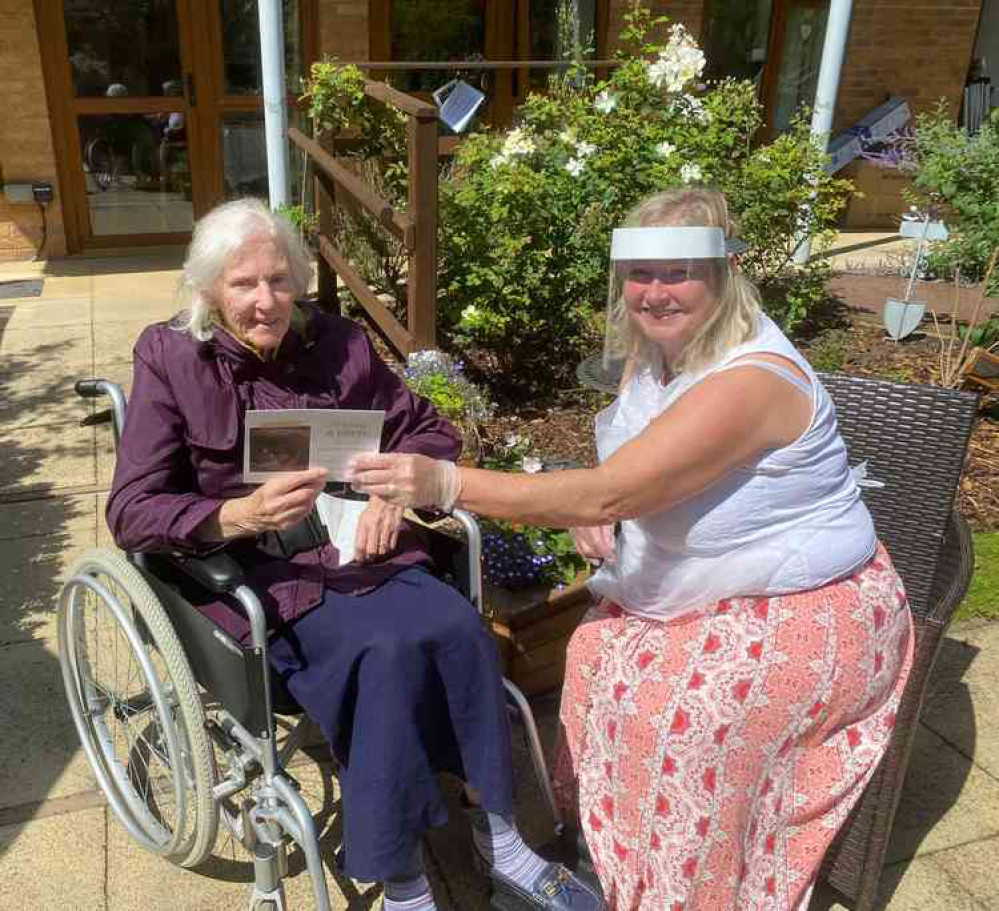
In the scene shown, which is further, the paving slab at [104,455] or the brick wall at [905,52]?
the brick wall at [905,52]

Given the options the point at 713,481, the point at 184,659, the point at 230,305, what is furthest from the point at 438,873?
the point at 230,305

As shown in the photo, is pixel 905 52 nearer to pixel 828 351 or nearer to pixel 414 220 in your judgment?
pixel 828 351

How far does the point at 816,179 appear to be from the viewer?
5195mm

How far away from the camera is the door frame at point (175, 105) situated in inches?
267

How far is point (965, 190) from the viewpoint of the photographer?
5.52m

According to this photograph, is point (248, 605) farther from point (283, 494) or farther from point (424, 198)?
point (424, 198)

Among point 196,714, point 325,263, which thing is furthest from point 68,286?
point 196,714

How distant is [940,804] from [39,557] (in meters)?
3.03

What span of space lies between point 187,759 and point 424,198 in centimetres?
251

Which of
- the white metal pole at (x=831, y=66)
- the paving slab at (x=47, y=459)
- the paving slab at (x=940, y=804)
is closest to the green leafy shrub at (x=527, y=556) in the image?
the paving slab at (x=940, y=804)

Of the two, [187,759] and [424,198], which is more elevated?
[424,198]

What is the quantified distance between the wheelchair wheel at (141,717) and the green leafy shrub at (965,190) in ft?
15.4

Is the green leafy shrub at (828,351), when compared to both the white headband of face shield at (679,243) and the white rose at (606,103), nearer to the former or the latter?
the white rose at (606,103)

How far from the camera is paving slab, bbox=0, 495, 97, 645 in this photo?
317 centimetres
